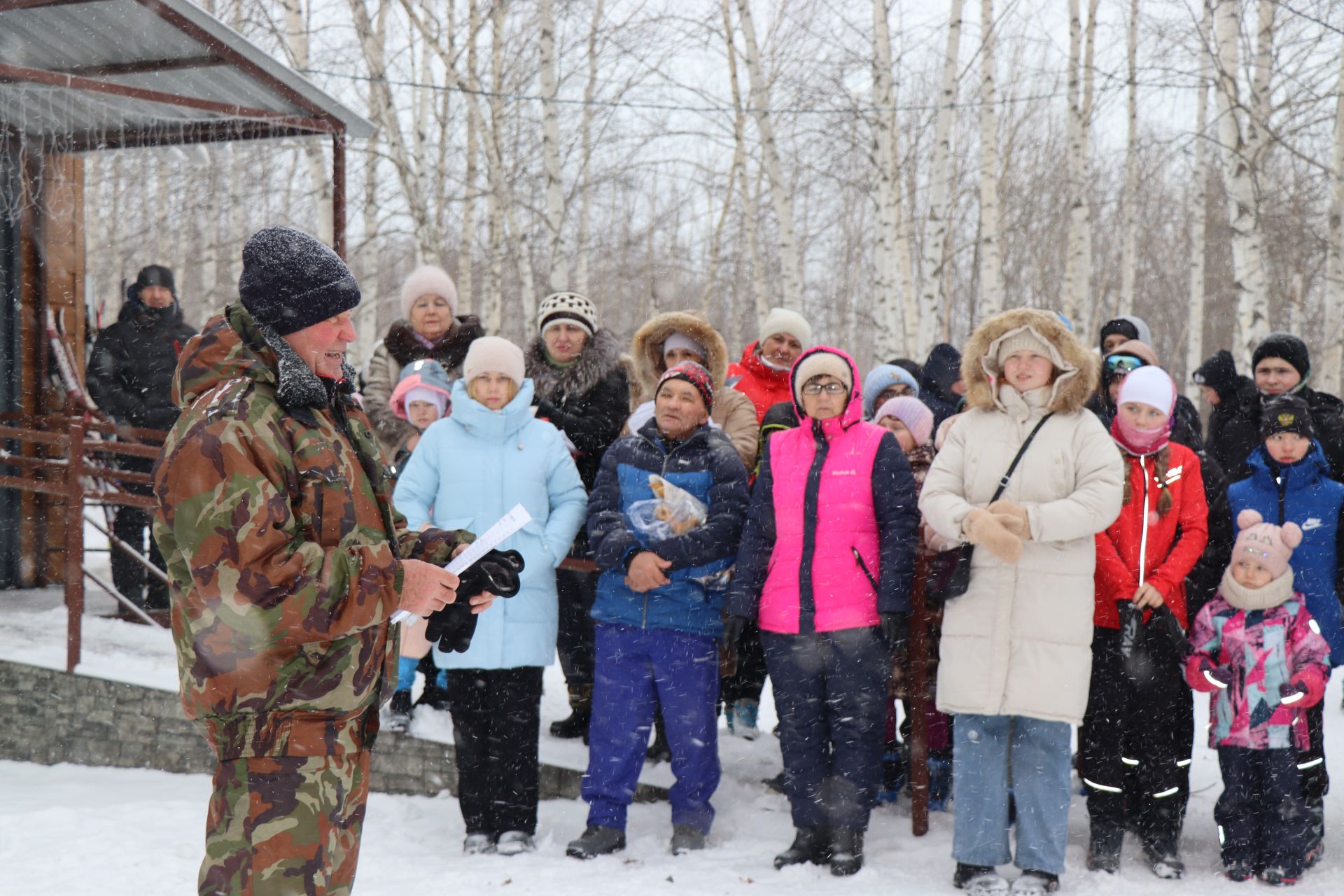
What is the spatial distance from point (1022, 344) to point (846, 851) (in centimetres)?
209

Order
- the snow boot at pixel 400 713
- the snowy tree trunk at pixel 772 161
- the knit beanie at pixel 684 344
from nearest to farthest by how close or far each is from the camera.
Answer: the snow boot at pixel 400 713 < the knit beanie at pixel 684 344 < the snowy tree trunk at pixel 772 161

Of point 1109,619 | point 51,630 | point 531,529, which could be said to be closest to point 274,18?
point 51,630

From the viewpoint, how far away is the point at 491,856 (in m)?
4.63

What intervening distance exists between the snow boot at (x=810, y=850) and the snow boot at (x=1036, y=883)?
2.38 feet

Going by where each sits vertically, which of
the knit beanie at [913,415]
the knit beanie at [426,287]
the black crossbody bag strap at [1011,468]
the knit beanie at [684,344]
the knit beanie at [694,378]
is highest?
the knit beanie at [426,287]

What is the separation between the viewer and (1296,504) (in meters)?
4.65

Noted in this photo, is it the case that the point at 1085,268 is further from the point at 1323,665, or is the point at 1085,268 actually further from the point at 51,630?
the point at 51,630

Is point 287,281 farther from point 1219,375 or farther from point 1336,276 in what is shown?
point 1336,276

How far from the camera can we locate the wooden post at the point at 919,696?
482 cm

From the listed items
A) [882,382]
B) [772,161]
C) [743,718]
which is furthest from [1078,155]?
[743,718]

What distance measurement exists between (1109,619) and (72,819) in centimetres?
442

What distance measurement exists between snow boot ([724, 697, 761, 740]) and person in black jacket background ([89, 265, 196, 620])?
12.7ft

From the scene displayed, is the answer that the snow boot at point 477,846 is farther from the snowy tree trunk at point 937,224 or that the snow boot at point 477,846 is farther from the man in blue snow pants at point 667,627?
the snowy tree trunk at point 937,224

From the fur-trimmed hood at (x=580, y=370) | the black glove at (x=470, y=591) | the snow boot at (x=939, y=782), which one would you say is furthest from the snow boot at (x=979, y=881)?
the fur-trimmed hood at (x=580, y=370)
